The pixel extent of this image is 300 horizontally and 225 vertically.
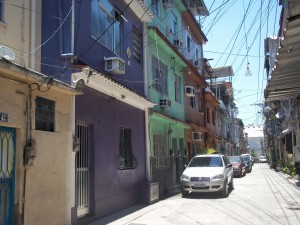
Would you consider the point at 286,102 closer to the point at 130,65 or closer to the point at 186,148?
the point at 186,148

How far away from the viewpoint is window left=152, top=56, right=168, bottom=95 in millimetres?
16875

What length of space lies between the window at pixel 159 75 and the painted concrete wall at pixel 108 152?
3.62 metres

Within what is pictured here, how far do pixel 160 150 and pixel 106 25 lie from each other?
7.09m

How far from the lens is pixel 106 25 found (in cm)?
1188

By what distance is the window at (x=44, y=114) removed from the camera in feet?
26.0

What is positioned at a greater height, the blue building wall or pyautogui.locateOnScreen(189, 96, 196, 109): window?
pyautogui.locateOnScreen(189, 96, 196, 109): window

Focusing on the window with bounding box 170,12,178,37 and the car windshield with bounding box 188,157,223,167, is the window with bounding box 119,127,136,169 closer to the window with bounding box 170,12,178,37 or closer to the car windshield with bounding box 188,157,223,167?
the car windshield with bounding box 188,157,223,167

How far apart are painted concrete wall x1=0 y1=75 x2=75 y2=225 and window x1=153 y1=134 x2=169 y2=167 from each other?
783 centimetres

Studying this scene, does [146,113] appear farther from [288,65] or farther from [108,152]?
[288,65]

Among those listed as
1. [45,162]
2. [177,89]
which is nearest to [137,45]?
[177,89]

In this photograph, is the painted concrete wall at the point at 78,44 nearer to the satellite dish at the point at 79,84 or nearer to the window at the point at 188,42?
the satellite dish at the point at 79,84

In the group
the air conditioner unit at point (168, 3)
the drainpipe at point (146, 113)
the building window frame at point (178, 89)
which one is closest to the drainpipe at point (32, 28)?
the drainpipe at point (146, 113)

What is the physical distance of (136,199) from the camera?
521 inches

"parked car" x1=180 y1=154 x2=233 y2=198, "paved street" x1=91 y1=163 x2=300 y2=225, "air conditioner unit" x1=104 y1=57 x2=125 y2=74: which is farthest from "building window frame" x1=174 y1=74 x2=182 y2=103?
"air conditioner unit" x1=104 y1=57 x2=125 y2=74
